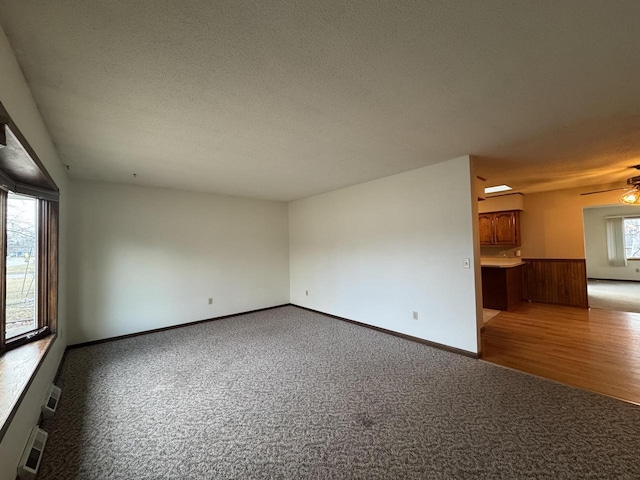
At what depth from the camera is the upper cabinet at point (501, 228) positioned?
19.5 ft

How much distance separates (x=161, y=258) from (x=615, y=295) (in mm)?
10259

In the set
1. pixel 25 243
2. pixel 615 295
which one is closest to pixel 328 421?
pixel 25 243

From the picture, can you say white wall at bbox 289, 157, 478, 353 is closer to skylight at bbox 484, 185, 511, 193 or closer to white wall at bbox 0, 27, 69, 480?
skylight at bbox 484, 185, 511, 193

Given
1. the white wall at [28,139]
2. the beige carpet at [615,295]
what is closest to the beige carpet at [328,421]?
the white wall at [28,139]

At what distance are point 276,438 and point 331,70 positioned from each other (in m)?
2.54

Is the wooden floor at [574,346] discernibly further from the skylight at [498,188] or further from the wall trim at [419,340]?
the skylight at [498,188]

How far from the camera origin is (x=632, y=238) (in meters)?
8.14

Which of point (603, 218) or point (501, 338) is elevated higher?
point (603, 218)

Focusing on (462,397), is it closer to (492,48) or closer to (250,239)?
(492,48)

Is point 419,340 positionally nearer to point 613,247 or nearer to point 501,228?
point 501,228

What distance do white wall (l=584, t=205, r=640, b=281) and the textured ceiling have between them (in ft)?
25.2

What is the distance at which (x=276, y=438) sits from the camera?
5.96 feet

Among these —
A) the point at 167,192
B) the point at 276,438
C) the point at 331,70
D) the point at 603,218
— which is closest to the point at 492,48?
the point at 331,70

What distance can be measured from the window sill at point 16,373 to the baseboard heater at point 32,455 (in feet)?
1.33
